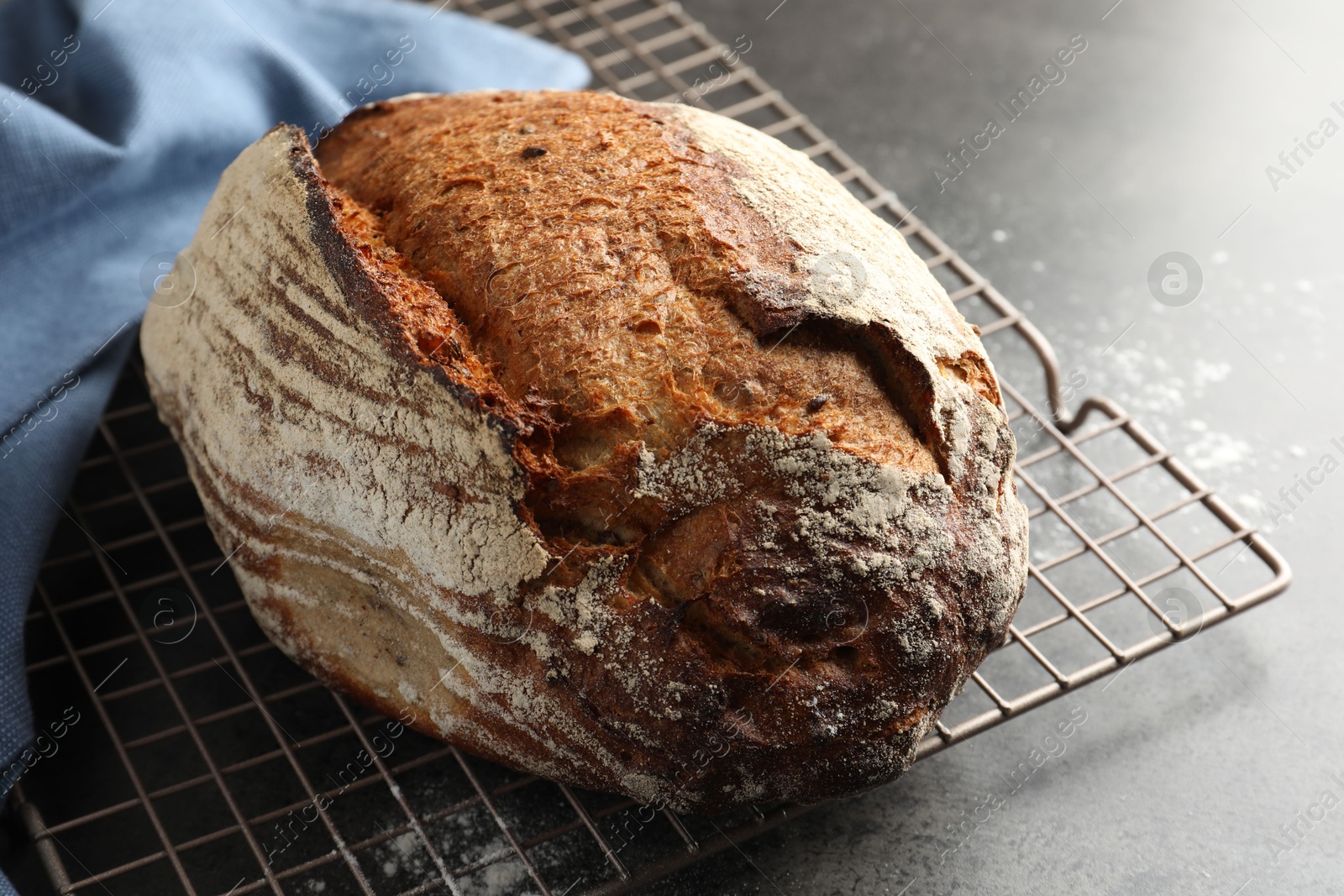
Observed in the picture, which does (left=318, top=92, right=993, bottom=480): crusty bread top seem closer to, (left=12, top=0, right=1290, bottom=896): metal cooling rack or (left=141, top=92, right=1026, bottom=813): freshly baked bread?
(left=141, top=92, right=1026, bottom=813): freshly baked bread

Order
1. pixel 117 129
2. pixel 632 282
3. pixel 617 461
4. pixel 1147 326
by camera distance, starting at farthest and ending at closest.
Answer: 1. pixel 1147 326
2. pixel 117 129
3. pixel 632 282
4. pixel 617 461

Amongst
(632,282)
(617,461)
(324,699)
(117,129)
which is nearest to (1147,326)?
(632,282)

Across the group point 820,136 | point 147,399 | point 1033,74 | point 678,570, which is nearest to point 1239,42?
point 1033,74

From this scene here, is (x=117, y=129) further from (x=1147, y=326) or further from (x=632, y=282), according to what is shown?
(x=1147, y=326)

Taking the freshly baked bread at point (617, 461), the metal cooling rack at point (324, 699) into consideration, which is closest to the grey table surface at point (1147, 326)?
the metal cooling rack at point (324, 699)

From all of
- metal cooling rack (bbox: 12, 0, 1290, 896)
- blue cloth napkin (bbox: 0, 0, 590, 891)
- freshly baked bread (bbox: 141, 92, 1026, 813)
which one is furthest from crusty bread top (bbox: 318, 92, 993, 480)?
blue cloth napkin (bbox: 0, 0, 590, 891)

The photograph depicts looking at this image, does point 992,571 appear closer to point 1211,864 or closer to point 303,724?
point 1211,864
